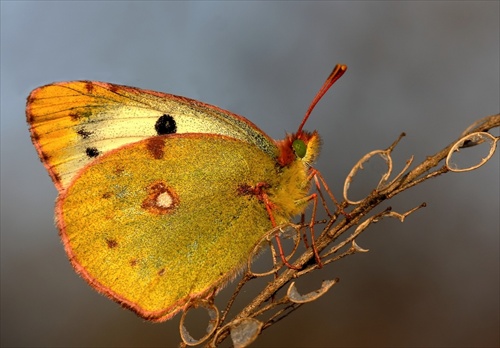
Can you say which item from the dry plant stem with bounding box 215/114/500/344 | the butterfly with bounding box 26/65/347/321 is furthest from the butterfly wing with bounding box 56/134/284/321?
the dry plant stem with bounding box 215/114/500/344

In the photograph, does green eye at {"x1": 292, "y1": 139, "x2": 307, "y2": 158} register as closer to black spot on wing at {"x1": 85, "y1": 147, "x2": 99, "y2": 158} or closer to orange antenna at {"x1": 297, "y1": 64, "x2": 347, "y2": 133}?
orange antenna at {"x1": 297, "y1": 64, "x2": 347, "y2": 133}

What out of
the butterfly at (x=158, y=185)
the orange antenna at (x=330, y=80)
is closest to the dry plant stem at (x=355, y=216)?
the orange antenna at (x=330, y=80)

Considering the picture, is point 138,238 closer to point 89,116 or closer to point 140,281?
point 140,281

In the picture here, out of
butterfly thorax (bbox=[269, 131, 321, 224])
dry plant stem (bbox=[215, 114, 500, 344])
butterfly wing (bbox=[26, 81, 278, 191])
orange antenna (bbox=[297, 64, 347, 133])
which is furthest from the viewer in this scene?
butterfly wing (bbox=[26, 81, 278, 191])

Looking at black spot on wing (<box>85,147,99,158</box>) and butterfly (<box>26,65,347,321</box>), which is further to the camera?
black spot on wing (<box>85,147,99,158</box>)

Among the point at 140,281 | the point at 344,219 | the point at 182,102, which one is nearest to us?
the point at 344,219

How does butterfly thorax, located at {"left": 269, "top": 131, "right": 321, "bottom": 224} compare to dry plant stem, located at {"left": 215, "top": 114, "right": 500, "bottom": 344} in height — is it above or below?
above

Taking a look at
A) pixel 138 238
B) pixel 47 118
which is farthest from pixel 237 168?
pixel 47 118
